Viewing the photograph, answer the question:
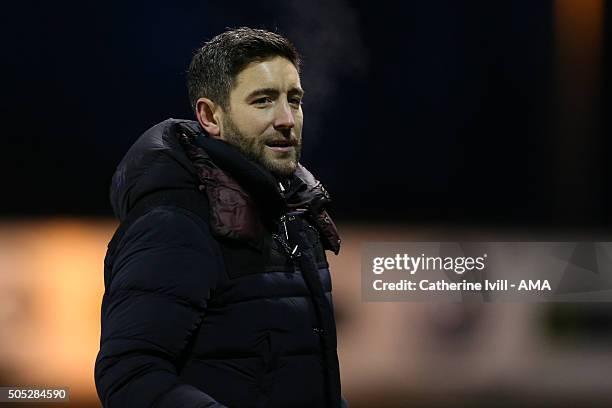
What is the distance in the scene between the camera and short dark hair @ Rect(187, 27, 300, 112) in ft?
3.87

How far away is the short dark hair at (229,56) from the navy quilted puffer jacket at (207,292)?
64 millimetres

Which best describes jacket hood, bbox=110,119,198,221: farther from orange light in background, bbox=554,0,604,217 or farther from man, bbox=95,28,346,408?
orange light in background, bbox=554,0,604,217

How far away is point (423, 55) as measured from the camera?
3557 mm

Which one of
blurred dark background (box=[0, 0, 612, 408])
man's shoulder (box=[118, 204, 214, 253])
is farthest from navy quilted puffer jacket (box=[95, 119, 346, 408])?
blurred dark background (box=[0, 0, 612, 408])

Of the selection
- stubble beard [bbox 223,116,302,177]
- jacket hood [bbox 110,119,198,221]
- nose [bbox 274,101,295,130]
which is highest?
nose [bbox 274,101,295,130]

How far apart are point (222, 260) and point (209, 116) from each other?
0.79 feet

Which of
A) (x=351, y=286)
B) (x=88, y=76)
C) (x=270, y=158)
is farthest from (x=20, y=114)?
(x=270, y=158)

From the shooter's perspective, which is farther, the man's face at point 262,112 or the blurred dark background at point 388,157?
the blurred dark background at point 388,157

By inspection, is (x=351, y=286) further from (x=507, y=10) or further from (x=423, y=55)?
(x=507, y=10)

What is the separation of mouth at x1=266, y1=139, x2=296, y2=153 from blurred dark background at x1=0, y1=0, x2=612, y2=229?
7.58 feet

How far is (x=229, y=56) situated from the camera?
3.87 ft

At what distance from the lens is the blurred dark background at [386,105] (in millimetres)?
3508

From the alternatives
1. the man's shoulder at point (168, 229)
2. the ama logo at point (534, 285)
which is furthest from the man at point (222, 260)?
the ama logo at point (534, 285)

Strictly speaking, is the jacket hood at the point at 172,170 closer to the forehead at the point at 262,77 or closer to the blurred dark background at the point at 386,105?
the forehead at the point at 262,77
